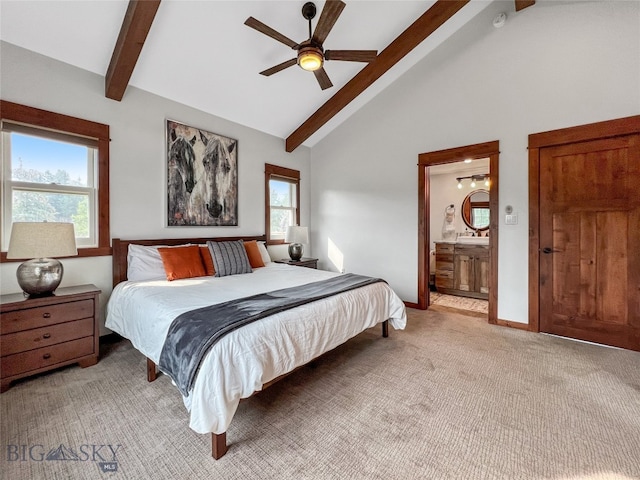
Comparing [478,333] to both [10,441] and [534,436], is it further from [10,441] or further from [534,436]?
[10,441]

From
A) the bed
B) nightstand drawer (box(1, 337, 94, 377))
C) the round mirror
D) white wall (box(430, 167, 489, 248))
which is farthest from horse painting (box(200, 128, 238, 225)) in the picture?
the round mirror

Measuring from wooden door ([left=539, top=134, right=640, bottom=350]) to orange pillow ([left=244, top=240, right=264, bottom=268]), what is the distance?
3.41 metres

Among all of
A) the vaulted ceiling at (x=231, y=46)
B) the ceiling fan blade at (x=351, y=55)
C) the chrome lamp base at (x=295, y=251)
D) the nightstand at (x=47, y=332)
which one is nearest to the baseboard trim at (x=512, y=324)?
the chrome lamp base at (x=295, y=251)

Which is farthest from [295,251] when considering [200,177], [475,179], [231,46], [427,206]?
[475,179]

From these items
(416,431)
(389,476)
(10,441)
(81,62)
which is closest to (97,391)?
(10,441)

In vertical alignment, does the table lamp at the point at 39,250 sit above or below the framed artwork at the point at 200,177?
below

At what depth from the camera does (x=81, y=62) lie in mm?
2791

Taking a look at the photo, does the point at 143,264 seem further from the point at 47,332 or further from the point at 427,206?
the point at 427,206

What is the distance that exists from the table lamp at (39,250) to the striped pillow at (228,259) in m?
1.28

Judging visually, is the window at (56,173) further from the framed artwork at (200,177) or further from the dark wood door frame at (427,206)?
the dark wood door frame at (427,206)

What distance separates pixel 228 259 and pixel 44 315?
1.60m

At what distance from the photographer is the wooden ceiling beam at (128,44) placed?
2.40 metres

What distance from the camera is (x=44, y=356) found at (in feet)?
7.38

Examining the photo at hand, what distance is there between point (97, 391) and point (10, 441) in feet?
1.71
